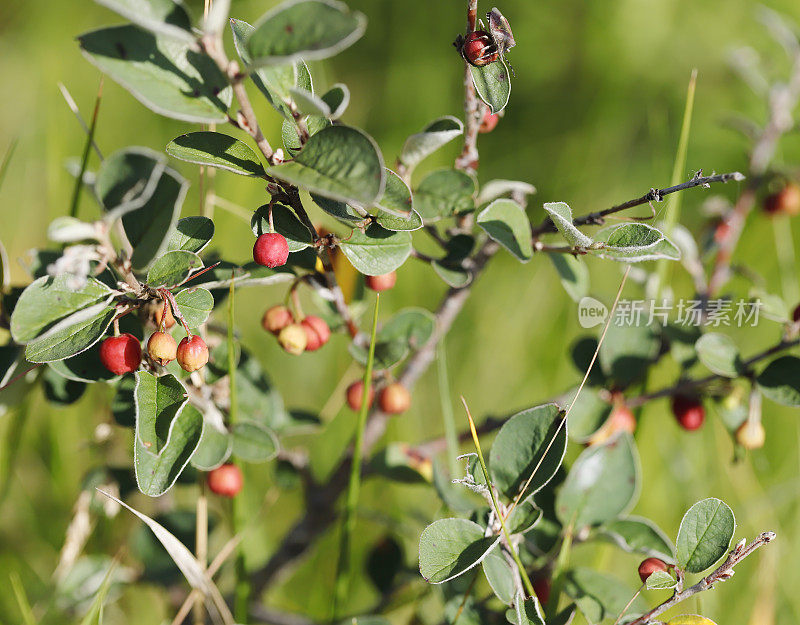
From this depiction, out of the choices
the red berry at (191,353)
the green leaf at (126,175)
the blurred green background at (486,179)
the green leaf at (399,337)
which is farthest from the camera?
the blurred green background at (486,179)

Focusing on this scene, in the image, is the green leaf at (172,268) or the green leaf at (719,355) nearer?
the green leaf at (172,268)

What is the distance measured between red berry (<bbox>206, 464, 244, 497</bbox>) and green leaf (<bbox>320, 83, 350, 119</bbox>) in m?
0.56

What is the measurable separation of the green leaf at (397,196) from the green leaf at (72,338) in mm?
298

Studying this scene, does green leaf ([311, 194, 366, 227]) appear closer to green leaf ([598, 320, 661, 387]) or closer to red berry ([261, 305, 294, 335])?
red berry ([261, 305, 294, 335])

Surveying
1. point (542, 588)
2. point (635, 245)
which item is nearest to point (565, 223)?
point (635, 245)

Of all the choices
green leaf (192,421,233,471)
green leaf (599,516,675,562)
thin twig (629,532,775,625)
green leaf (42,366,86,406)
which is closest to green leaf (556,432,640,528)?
green leaf (599,516,675,562)

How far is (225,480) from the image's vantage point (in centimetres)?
103

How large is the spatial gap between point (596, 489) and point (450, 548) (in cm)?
28

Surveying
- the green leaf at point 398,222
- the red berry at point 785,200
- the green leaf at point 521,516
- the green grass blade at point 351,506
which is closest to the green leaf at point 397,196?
the green leaf at point 398,222

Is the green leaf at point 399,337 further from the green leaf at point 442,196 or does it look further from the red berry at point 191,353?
the red berry at point 191,353

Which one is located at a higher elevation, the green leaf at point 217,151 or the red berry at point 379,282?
the green leaf at point 217,151

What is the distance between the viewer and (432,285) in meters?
2.27

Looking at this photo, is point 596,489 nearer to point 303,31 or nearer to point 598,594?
point 598,594

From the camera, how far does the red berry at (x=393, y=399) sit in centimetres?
105
